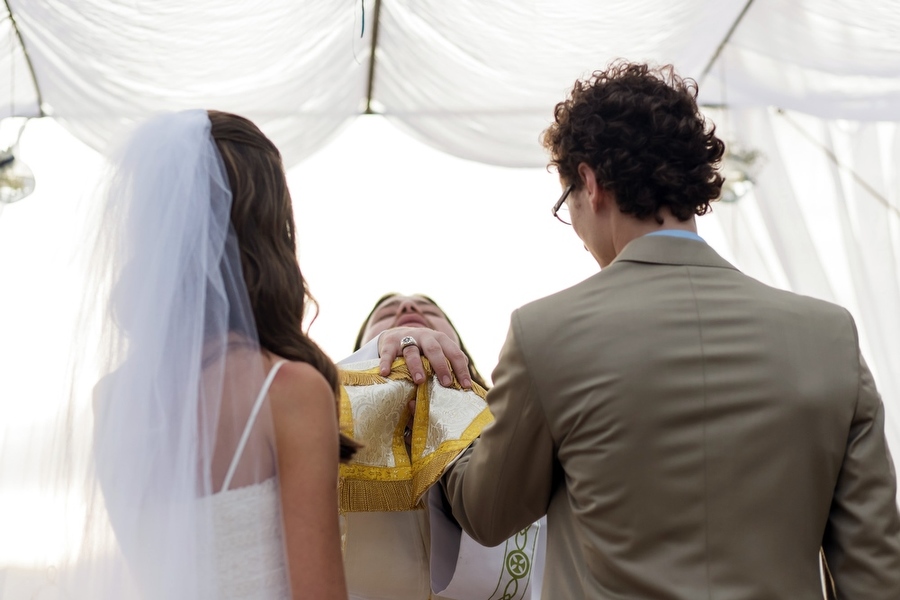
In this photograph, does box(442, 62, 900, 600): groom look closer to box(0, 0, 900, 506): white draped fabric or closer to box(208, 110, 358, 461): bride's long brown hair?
box(208, 110, 358, 461): bride's long brown hair

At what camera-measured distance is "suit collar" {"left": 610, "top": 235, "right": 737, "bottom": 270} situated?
1.69m

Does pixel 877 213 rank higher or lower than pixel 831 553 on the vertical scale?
higher

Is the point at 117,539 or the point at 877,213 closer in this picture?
the point at 117,539

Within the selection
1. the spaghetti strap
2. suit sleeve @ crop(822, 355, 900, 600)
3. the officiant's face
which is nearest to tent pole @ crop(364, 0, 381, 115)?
the officiant's face

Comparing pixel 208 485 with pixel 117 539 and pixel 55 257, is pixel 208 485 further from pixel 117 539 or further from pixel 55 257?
pixel 55 257

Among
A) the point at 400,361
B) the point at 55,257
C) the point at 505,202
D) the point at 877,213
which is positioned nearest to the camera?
the point at 55,257

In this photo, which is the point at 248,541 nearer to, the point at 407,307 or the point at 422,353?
the point at 422,353

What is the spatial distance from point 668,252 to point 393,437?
0.85 metres

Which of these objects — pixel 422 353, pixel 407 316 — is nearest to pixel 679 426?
pixel 422 353

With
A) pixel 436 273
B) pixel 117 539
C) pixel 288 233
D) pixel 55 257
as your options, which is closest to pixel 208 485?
pixel 117 539

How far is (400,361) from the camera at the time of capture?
90.2 inches

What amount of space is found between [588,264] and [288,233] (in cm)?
438

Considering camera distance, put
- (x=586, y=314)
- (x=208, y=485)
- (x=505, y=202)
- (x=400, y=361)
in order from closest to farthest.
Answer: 1. (x=208, y=485)
2. (x=586, y=314)
3. (x=400, y=361)
4. (x=505, y=202)

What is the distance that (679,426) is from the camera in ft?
5.19
